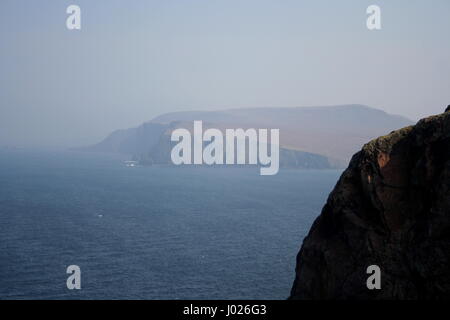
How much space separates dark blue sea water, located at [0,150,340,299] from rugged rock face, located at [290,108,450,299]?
118 ft

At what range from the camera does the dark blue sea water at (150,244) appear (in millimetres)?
66000

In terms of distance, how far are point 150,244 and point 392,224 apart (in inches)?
2826

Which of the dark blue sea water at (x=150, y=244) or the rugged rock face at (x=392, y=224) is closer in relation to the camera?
the rugged rock face at (x=392, y=224)

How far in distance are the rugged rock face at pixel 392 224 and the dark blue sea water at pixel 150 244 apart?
35960 mm

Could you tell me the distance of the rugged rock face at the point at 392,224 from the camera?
976 inches

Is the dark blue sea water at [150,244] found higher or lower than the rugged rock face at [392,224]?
lower

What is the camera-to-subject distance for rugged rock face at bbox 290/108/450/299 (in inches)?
976

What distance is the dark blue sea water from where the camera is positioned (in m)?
66.0

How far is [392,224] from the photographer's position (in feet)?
88.5

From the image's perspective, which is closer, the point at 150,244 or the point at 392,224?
the point at 392,224

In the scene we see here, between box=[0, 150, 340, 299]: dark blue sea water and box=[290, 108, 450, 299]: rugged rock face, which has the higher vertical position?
box=[290, 108, 450, 299]: rugged rock face

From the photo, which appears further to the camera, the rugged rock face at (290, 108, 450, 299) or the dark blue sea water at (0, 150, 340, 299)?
the dark blue sea water at (0, 150, 340, 299)
